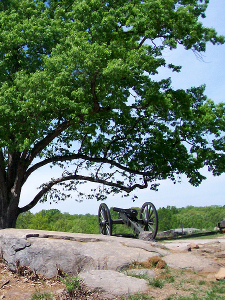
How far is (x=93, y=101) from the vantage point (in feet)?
44.0

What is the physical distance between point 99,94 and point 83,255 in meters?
7.55

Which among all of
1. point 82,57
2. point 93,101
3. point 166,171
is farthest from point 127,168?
point 82,57

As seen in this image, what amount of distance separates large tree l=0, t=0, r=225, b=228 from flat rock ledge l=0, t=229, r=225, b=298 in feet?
17.2

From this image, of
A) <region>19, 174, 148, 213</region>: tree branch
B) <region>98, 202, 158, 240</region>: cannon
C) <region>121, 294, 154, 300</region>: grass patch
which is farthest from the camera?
<region>19, 174, 148, 213</region>: tree branch

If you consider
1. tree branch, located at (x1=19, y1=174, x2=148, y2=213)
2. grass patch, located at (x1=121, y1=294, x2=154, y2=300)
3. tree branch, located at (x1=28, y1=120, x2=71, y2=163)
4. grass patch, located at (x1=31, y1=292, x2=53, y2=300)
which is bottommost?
grass patch, located at (x1=31, y1=292, x2=53, y2=300)

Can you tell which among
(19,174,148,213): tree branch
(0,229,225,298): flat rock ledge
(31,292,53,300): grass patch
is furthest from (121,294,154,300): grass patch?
(19,174,148,213): tree branch

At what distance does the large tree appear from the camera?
40.5ft

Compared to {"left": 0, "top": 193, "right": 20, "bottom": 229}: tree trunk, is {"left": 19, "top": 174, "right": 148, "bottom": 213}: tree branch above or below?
above

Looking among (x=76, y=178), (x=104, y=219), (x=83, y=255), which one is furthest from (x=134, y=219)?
(x=76, y=178)

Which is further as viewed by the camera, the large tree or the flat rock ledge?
the large tree

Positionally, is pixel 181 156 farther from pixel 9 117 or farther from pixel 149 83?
pixel 9 117

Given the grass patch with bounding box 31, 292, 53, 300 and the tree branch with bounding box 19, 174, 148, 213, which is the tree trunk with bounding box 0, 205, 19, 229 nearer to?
the tree branch with bounding box 19, 174, 148, 213

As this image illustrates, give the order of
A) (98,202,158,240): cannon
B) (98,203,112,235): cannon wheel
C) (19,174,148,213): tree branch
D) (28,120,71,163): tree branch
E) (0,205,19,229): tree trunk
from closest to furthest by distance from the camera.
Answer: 1. (98,202,158,240): cannon
2. (98,203,112,235): cannon wheel
3. (0,205,19,229): tree trunk
4. (28,120,71,163): tree branch
5. (19,174,148,213): tree branch

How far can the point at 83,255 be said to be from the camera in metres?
6.86
